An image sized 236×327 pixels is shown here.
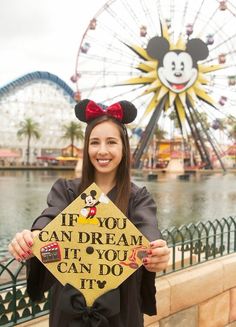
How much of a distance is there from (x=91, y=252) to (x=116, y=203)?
232 millimetres

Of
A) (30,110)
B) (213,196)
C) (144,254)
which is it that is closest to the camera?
(144,254)

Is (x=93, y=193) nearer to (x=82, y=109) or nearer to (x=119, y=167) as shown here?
(x=119, y=167)

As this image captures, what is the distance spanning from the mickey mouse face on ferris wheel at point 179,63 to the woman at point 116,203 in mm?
33215

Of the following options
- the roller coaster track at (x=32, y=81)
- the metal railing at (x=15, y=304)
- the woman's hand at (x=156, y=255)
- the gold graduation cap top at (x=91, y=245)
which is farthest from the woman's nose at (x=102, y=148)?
the roller coaster track at (x=32, y=81)

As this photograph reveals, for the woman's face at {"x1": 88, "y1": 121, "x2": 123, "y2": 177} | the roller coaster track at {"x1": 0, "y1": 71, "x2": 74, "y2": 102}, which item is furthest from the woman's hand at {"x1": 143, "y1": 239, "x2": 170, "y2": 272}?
the roller coaster track at {"x1": 0, "y1": 71, "x2": 74, "y2": 102}

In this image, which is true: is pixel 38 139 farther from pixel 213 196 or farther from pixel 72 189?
pixel 72 189

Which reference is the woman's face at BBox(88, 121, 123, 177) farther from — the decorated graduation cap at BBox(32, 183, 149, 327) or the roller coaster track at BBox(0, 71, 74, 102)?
the roller coaster track at BBox(0, 71, 74, 102)

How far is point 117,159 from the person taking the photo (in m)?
1.80

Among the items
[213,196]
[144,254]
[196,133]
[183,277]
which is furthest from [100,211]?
[196,133]

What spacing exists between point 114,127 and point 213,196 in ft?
57.2

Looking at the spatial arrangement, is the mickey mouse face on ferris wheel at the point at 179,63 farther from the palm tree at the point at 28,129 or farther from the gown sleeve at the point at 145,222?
the gown sleeve at the point at 145,222

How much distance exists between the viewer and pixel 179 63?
36.0 metres

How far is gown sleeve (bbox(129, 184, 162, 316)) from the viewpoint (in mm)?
1647

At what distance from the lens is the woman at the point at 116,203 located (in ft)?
5.18
